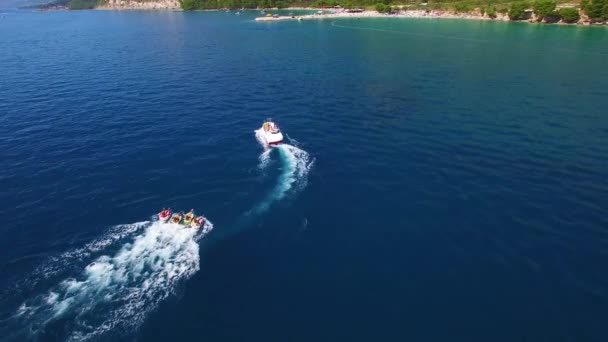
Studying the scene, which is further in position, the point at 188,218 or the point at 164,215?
the point at 164,215

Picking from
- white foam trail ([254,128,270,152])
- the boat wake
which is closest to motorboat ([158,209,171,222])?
the boat wake

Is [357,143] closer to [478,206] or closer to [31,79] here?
[478,206]

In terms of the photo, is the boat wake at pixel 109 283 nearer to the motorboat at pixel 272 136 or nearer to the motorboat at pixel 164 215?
the motorboat at pixel 164 215

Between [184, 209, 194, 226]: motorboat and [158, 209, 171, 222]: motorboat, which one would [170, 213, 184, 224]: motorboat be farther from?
[158, 209, 171, 222]: motorboat

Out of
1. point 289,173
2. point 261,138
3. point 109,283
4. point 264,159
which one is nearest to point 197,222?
point 109,283

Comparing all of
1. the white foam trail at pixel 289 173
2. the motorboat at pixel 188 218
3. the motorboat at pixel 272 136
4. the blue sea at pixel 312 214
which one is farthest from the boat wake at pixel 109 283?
the motorboat at pixel 272 136

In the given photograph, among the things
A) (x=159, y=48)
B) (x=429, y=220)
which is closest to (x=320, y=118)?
(x=429, y=220)

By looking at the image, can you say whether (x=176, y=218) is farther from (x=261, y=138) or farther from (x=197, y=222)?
(x=261, y=138)
